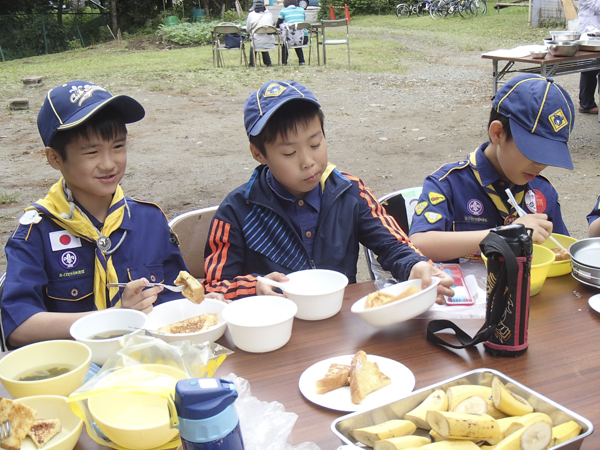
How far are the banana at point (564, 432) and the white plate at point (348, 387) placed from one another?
324 millimetres

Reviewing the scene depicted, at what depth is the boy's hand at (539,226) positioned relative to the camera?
1.93 meters

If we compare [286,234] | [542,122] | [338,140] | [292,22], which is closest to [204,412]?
[286,234]

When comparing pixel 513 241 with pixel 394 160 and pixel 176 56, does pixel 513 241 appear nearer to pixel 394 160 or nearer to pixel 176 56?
pixel 394 160

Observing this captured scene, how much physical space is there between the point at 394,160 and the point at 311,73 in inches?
279

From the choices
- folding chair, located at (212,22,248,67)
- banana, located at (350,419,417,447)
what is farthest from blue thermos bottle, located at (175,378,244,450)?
folding chair, located at (212,22,248,67)

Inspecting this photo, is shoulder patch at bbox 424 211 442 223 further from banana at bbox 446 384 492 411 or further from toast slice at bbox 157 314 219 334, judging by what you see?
banana at bbox 446 384 492 411

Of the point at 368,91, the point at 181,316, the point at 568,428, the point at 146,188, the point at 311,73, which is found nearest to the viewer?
the point at 568,428

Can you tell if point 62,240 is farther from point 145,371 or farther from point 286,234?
point 145,371

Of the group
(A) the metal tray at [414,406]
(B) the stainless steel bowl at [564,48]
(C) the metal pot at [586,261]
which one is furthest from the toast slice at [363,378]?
(B) the stainless steel bowl at [564,48]

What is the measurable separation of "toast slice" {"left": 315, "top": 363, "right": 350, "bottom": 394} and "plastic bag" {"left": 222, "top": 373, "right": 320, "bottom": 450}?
12 centimetres

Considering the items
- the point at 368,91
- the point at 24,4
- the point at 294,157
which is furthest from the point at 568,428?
the point at 24,4

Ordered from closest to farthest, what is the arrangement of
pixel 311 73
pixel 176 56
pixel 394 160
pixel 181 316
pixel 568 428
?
1. pixel 568 428
2. pixel 181 316
3. pixel 394 160
4. pixel 311 73
5. pixel 176 56

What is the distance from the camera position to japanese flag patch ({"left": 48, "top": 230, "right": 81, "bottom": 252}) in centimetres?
212

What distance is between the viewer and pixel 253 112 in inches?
85.0
